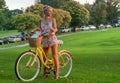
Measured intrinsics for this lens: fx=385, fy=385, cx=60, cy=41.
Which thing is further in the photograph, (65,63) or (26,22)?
(26,22)

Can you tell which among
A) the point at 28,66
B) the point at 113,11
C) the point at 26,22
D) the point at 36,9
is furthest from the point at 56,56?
the point at 113,11

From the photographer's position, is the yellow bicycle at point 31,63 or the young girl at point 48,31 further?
the young girl at point 48,31

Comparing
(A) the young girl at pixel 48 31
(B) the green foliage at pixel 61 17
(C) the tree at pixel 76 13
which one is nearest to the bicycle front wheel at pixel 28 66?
(A) the young girl at pixel 48 31

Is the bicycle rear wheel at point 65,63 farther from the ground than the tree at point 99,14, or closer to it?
farther from the ground

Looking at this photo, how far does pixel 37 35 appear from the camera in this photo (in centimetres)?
983

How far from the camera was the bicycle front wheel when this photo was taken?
957 centimetres

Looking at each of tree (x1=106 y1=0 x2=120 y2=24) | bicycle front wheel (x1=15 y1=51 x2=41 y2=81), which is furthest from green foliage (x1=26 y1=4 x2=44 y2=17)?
bicycle front wheel (x1=15 y1=51 x2=41 y2=81)

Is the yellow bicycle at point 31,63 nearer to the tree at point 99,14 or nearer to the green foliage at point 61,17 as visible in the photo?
the green foliage at point 61,17

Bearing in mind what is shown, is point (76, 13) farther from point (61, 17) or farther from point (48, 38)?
point (48, 38)

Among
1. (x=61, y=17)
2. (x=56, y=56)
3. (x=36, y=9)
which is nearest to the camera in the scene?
(x=56, y=56)

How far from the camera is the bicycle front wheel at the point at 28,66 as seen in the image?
9570 mm

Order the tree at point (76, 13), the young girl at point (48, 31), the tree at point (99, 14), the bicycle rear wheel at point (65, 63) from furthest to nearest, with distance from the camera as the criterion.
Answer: the tree at point (99, 14), the tree at point (76, 13), the bicycle rear wheel at point (65, 63), the young girl at point (48, 31)

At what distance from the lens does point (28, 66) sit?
9.80 metres

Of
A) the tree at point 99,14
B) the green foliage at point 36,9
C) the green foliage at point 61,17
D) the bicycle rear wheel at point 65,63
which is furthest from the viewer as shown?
the tree at point 99,14
